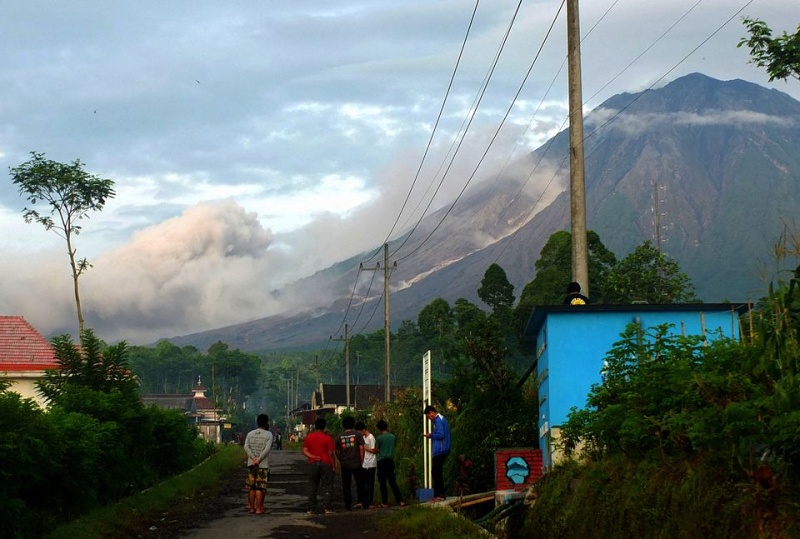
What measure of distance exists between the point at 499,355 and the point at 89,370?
9450mm

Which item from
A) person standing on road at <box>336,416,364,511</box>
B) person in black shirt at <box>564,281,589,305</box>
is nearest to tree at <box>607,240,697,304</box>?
person standing on road at <box>336,416,364,511</box>

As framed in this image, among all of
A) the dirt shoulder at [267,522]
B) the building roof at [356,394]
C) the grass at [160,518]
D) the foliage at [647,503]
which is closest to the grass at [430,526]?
the grass at [160,518]

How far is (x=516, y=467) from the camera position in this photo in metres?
20.7

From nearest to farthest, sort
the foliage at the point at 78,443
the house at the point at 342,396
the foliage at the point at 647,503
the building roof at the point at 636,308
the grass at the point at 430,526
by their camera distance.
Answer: the foliage at the point at 647,503, the foliage at the point at 78,443, the grass at the point at 430,526, the building roof at the point at 636,308, the house at the point at 342,396

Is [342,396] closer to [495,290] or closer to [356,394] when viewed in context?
[356,394]

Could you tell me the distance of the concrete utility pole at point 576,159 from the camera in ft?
64.9

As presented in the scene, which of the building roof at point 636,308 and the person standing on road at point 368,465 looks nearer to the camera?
the building roof at point 636,308

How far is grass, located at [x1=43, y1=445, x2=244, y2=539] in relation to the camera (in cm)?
1592

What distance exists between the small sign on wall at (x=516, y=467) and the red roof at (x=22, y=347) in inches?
922

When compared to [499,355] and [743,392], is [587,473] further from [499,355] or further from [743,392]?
[499,355]

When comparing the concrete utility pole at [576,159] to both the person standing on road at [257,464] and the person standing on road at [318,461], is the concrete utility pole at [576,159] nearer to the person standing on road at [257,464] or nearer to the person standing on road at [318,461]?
the person standing on road at [318,461]

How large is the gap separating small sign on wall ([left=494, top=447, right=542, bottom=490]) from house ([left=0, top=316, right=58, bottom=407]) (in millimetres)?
23180

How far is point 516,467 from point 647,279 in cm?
Answer: 4426

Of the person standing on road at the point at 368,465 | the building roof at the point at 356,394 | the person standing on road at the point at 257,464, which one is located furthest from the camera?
the building roof at the point at 356,394
